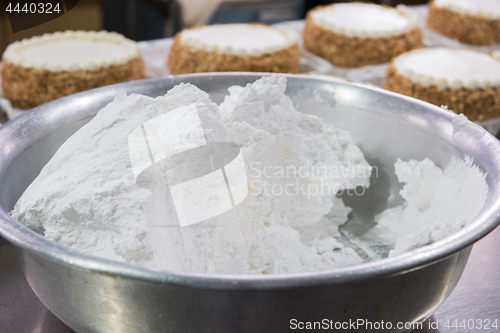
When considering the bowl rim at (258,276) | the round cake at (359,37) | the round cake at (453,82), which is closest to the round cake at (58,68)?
the round cake at (359,37)

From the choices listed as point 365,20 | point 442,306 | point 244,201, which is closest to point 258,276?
point 244,201

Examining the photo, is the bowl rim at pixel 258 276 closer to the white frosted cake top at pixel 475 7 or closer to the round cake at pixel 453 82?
the round cake at pixel 453 82

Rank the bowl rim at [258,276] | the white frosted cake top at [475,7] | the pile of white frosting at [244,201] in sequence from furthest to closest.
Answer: the white frosted cake top at [475,7] < the pile of white frosting at [244,201] < the bowl rim at [258,276]

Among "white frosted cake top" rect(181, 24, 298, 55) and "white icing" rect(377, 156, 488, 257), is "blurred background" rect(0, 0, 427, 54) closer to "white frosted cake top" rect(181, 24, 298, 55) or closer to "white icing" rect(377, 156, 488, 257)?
"white frosted cake top" rect(181, 24, 298, 55)

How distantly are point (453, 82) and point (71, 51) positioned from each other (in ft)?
3.08

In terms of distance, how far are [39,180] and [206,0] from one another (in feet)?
5.41

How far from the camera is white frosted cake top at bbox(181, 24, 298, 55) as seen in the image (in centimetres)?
128

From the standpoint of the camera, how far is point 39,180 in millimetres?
537

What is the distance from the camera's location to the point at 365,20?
1555mm

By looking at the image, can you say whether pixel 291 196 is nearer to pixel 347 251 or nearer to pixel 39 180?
pixel 347 251

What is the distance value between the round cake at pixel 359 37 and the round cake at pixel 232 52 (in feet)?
0.37

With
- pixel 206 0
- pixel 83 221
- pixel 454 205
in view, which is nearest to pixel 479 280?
pixel 454 205

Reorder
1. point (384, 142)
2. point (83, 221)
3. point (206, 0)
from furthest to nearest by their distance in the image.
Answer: point (206, 0)
point (384, 142)
point (83, 221)

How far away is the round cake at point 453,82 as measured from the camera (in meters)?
1.16
